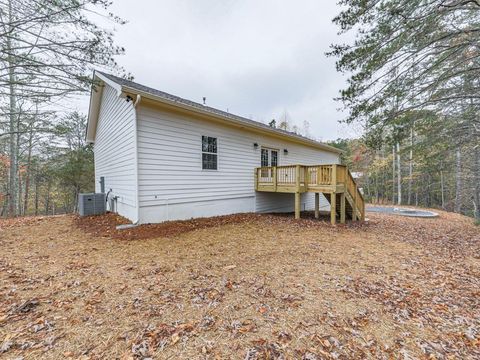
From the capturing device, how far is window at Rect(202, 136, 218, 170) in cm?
793

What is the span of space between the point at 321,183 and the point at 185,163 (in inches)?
195

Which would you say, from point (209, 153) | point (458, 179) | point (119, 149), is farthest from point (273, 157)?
point (458, 179)

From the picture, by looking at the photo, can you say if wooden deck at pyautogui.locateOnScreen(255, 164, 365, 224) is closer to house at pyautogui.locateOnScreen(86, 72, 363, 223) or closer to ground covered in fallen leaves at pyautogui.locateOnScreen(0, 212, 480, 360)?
house at pyautogui.locateOnScreen(86, 72, 363, 223)

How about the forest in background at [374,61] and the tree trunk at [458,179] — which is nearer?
Result: the forest in background at [374,61]

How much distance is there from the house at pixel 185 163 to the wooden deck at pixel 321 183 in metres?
0.04

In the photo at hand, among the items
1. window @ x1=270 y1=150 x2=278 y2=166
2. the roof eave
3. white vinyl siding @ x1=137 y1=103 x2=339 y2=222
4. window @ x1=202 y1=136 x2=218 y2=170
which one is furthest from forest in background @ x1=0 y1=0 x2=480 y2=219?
window @ x1=270 y1=150 x2=278 y2=166

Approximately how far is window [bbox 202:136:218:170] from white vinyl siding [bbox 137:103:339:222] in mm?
175

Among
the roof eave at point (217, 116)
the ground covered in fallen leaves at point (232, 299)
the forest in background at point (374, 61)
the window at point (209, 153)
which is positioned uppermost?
the forest in background at point (374, 61)

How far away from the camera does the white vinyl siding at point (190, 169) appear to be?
21.3 ft

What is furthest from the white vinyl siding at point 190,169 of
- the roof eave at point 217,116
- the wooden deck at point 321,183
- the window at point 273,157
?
the wooden deck at point 321,183

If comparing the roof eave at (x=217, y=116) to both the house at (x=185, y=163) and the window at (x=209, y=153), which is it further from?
the window at (x=209, y=153)

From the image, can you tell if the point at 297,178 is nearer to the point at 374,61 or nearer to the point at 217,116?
the point at 217,116

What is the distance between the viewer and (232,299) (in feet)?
9.35

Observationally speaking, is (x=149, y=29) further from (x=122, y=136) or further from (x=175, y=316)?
(x=175, y=316)
